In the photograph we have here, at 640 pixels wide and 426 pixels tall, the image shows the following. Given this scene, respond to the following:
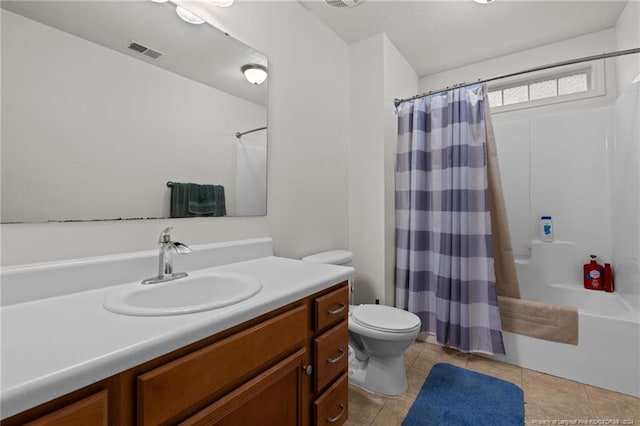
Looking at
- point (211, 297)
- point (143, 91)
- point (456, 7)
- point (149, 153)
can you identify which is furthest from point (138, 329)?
point (456, 7)

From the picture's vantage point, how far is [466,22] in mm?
2131

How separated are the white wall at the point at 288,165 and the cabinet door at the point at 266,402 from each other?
69cm

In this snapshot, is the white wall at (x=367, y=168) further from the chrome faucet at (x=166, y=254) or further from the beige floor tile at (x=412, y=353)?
the chrome faucet at (x=166, y=254)

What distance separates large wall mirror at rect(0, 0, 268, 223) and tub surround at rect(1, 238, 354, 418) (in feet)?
0.63

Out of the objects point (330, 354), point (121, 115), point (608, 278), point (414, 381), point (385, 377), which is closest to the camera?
point (121, 115)

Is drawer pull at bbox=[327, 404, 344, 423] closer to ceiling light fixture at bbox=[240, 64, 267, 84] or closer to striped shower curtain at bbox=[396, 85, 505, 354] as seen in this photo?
striped shower curtain at bbox=[396, 85, 505, 354]

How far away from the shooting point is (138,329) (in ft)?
2.22

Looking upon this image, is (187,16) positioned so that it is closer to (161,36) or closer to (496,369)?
(161,36)

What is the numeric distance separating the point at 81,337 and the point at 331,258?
1387 mm

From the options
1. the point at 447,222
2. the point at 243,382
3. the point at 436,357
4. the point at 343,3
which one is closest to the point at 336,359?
the point at 243,382

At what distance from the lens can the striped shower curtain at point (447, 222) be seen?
2029mm

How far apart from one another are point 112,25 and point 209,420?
1.34m

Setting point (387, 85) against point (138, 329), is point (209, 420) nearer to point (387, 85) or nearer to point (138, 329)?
point (138, 329)

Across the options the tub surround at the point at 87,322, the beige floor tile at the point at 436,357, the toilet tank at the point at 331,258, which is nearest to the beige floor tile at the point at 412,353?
the beige floor tile at the point at 436,357
